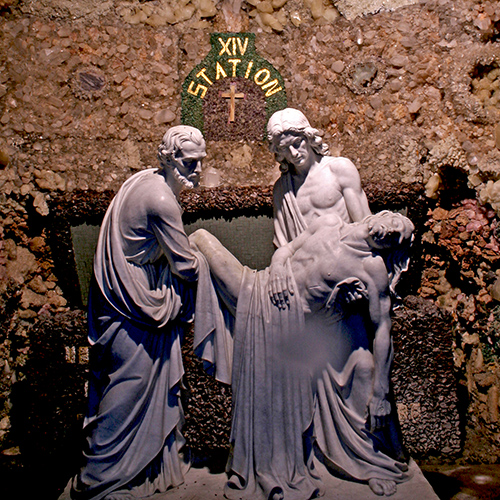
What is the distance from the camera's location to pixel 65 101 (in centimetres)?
514

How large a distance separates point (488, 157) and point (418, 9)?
4.05 feet

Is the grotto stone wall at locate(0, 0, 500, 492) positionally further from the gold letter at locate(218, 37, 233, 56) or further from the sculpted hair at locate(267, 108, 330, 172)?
the sculpted hair at locate(267, 108, 330, 172)

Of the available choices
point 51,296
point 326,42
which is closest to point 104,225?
point 51,296

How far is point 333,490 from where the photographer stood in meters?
3.44

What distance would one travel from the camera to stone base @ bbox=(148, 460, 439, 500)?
11.1 ft

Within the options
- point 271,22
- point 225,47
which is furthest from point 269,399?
point 271,22

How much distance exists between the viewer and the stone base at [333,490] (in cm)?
338

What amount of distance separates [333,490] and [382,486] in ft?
0.80

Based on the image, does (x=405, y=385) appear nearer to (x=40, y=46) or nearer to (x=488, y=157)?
(x=488, y=157)

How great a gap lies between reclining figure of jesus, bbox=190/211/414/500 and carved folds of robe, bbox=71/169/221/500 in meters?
0.29

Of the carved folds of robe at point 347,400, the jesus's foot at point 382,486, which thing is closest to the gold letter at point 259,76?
the carved folds of robe at point 347,400

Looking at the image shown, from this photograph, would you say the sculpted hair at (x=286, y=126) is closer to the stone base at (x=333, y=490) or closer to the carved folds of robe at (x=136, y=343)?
the carved folds of robe at (x=136, y=343)

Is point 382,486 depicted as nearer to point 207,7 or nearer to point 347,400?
point 347,400

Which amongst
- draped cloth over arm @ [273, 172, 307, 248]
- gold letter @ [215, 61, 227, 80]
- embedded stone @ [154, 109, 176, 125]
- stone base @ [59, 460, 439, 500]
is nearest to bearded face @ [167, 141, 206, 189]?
draped cloth over arm @ [273, 172, 307, 248]
